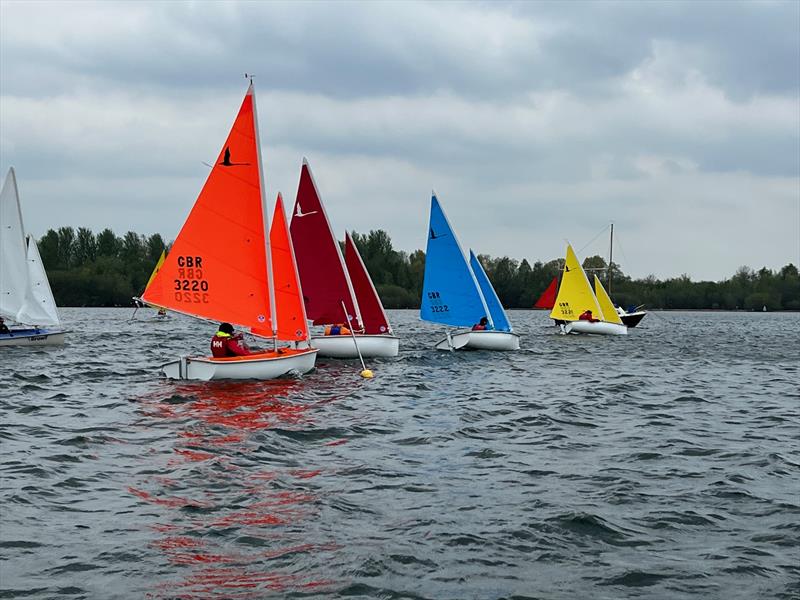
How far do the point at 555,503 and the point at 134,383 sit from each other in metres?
15.3

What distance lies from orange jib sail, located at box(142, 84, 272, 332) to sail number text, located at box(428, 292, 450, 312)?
13.6 metres

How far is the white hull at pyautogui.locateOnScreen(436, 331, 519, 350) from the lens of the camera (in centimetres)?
3422

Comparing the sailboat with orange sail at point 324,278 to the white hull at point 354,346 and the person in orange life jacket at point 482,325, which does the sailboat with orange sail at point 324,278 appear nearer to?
the white hull at point 354,346

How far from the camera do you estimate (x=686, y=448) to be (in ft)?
46.7

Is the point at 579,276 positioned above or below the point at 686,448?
above

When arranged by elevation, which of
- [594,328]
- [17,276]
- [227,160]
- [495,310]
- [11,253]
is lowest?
[594,328]

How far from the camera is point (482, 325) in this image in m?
34.9

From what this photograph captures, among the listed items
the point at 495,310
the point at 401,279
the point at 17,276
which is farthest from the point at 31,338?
the point at 401,279

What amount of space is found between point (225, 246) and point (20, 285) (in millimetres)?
17730

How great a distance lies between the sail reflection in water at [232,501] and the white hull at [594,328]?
38926 millimetres

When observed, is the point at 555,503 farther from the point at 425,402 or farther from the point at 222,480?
the point at 425,402

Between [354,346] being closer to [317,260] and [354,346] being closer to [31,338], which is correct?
[317,260]

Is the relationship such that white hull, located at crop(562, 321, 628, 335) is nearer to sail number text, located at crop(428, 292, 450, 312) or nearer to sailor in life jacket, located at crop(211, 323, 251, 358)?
sail number text, located at crop(428, 292, 450, 312)

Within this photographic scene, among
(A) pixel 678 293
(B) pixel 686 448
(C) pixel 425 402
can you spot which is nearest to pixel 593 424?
(B) pixel 686 448
